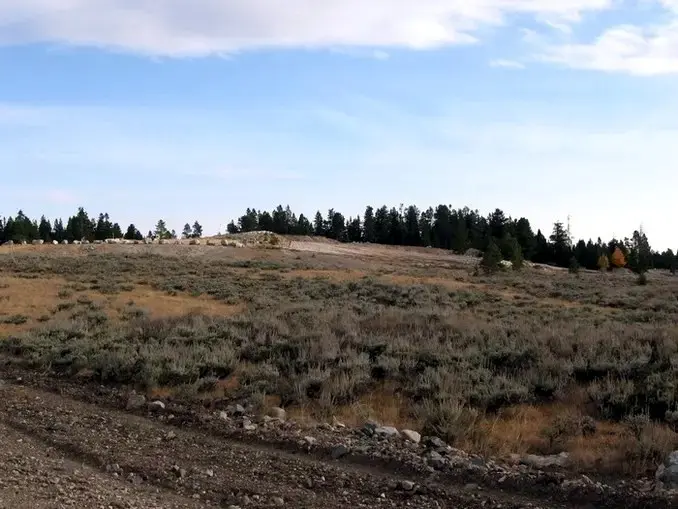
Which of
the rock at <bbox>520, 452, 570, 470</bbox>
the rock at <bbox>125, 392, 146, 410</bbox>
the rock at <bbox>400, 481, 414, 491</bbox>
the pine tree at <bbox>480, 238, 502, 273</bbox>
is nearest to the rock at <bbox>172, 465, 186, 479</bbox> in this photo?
the rock at <bbox>400, 481, 414, 491</bbox>

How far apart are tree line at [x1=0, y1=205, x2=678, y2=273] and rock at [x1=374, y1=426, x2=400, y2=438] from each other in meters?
75.0

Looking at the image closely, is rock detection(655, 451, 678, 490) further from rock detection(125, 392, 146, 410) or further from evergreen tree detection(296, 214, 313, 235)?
evergreen tree detection(296, 214, 313, 235)

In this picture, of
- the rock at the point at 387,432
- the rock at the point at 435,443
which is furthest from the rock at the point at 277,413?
the rock at the point at 435,443

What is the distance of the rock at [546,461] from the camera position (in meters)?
7.20

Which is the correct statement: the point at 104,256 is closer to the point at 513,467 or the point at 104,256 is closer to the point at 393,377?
the point at 393,377

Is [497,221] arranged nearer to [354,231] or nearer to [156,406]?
[354,231]

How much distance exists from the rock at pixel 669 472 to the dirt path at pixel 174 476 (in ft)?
4.18

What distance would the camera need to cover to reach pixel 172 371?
11.1 metres

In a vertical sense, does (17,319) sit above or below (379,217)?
below

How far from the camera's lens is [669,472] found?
21.0ft

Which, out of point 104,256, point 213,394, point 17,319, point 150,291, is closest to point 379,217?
point 104,256

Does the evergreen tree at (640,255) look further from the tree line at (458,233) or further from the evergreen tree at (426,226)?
the evergreen tree at (426,226)

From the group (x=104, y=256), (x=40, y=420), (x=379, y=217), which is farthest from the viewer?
(x=379, y=217)

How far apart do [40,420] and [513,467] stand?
19.2 feet
